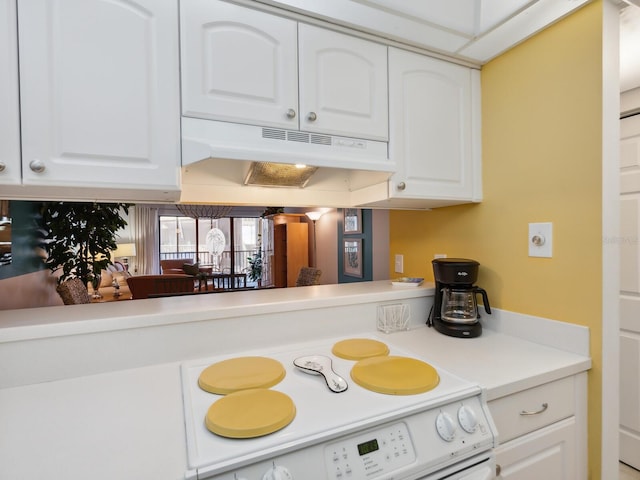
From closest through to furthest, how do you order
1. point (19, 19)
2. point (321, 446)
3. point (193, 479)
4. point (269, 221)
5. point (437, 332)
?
point (193, 479) → point (321, 446) → point (19, 19) → point (437, 332) → point (269, 221)

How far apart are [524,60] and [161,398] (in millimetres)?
1810

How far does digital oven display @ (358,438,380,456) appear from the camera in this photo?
742mm

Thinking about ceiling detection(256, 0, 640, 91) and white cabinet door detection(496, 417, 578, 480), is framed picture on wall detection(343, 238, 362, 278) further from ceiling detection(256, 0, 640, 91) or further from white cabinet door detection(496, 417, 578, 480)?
white cabinet door detection(496, 417, 578, 480)

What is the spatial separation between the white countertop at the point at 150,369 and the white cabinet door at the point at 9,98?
473mm

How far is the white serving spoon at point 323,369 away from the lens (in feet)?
3.01

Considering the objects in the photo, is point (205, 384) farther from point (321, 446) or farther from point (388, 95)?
point (388, 95)

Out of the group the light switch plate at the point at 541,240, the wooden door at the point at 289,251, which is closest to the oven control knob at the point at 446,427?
the light switch plate at the point at 541,240

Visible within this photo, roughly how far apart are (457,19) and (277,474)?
5.15ft

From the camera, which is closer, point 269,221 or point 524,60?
point 524,60

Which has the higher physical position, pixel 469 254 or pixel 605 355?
pixel 469 254

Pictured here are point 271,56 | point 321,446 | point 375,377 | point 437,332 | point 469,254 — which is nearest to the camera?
point 321,446

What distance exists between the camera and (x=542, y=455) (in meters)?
1.04

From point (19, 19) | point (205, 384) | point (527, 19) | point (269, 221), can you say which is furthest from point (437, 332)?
point (269, 221)

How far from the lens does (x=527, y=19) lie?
1.20 m
